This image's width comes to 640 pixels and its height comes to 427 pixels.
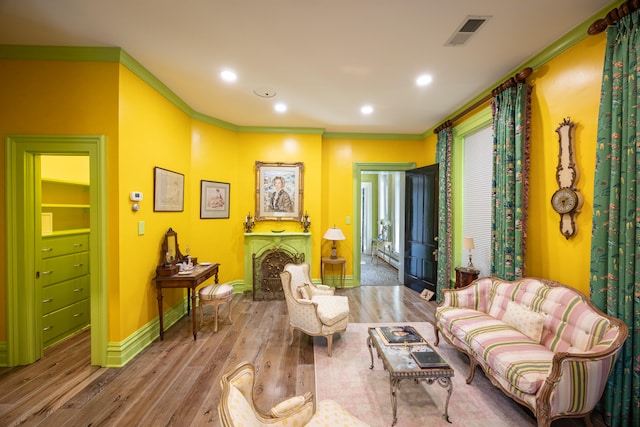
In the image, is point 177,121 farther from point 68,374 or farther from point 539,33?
point 539,33

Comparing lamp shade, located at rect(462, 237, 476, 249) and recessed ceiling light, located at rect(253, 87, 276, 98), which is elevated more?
recessed ceiling light, located at rect(253, 87, 276, 98)

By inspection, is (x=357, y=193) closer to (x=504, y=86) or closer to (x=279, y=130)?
(x=279, y=130)

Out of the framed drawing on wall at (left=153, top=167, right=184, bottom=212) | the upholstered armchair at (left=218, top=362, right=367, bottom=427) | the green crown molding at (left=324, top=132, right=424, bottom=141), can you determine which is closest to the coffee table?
the upholstered armchair at (left=218, top=362, right=367, bottom=427)

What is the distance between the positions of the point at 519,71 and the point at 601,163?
156 centimetres

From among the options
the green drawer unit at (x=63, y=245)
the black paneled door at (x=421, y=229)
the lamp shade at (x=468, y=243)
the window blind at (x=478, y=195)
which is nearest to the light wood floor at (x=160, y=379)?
the green drawer unit at (x=63, y=245)

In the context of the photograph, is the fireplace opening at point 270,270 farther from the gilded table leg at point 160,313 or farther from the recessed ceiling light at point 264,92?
the recessed ceiling light at point 264,92

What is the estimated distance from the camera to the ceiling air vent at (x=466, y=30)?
2247 millimetres

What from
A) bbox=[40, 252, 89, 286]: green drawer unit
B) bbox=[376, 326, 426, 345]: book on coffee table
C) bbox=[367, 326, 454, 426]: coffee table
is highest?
bbox=[40, 252, 89, 286]: green drawer unit

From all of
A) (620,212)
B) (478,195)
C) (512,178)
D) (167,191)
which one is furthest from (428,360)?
(167,191)

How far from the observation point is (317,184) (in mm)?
5168

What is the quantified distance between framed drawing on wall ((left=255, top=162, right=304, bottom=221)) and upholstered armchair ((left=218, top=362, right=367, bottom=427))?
3.84 m

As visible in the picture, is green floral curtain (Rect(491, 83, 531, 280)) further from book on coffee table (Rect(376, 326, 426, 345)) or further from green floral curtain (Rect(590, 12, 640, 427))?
book on coffee table (Rect(376, 326, 426, 345))

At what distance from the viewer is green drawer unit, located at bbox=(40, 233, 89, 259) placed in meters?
2.91

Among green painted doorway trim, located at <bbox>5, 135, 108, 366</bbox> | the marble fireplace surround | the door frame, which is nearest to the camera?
green painted doorway trim, located at <bbox>5, 135, 108, 366</bbox>
